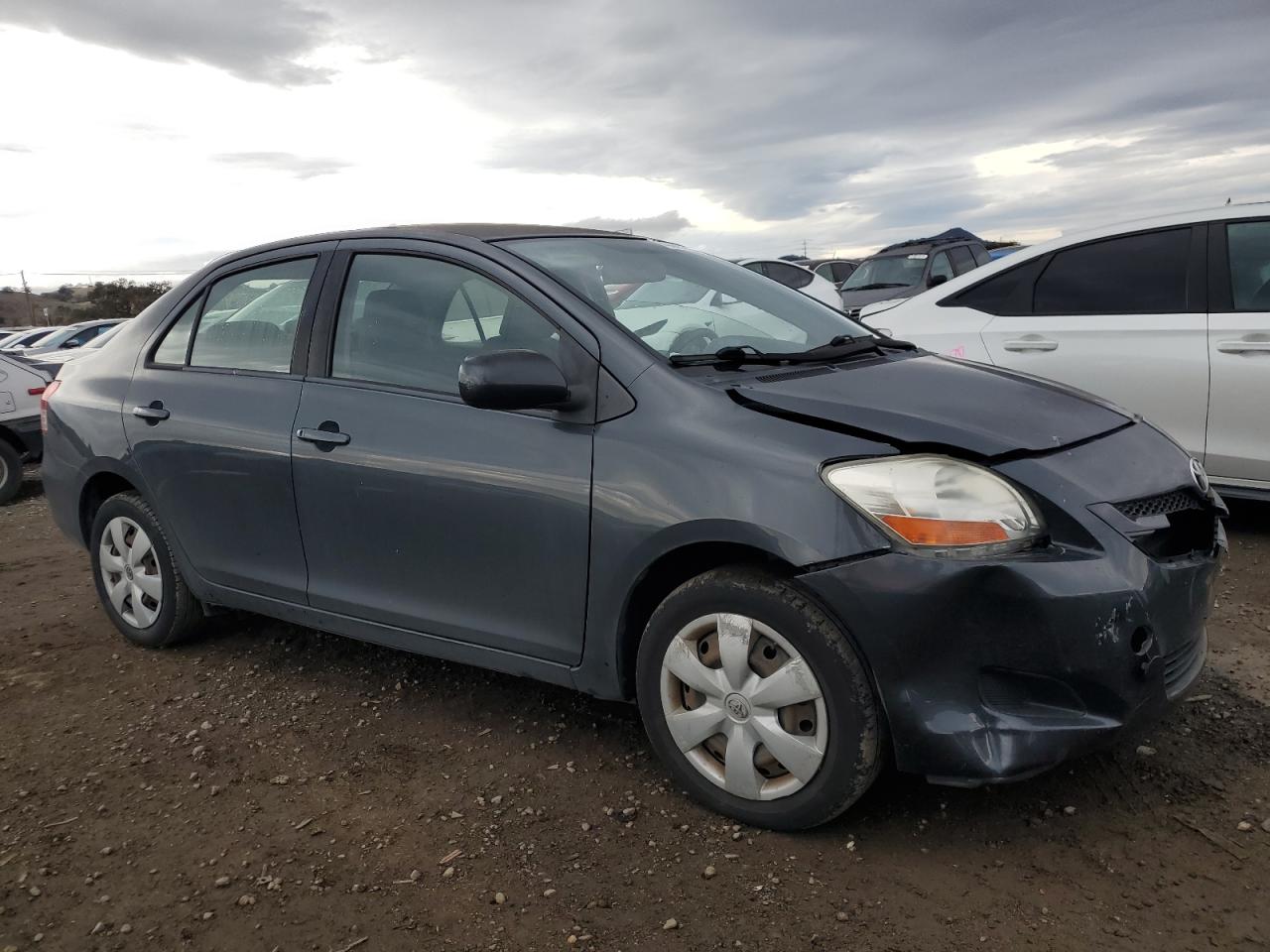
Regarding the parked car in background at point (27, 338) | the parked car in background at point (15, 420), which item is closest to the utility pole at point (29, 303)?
the parked car in background at point (27, 338)

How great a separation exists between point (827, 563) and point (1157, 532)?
85 cm

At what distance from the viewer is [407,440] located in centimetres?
316

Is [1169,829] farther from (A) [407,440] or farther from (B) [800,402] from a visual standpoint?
(A) [407,440]

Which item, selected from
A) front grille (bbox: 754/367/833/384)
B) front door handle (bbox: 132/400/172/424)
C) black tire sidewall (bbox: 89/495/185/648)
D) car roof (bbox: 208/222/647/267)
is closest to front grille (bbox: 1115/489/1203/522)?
front grille (bbox: 754/367/833/384)

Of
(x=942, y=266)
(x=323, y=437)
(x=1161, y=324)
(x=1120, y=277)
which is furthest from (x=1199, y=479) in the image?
(x=942, y=266)

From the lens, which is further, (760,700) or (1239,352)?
(1239,352)

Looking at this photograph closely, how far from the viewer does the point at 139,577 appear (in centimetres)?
425

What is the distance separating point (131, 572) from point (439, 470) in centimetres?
195

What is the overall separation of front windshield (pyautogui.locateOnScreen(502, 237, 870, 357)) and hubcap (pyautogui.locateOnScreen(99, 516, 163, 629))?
6.90 ft

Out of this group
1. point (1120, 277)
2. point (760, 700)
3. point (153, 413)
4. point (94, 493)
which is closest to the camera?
point (760, 700)

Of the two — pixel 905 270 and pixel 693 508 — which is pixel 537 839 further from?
pixel 905 270

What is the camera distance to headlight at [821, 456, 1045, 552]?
2416 millimetres

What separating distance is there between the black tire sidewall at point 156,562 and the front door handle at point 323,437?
3.37 ft

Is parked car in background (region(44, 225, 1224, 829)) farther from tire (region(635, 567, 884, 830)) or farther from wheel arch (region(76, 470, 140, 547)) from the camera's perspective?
wheel arch (region(76, 470, 140, 547))
